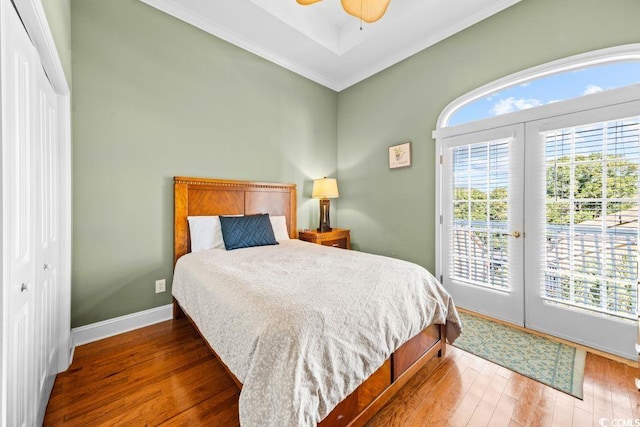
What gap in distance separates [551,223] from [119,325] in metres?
3.86

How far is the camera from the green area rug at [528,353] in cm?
169

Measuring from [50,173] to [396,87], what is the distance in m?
3.49

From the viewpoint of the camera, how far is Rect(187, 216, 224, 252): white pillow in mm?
2584

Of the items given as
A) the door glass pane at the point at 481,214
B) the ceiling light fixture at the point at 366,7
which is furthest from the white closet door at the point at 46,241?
the door glass pane at the point at 481,214

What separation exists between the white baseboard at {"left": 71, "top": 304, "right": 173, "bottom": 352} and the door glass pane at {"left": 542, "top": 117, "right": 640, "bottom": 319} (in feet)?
11.6

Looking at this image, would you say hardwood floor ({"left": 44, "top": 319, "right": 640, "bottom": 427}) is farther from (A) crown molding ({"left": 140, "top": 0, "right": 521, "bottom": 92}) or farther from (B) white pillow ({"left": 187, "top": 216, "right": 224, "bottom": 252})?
(A) crown molding ({"left": 140, "top": 0, "right": 521, "bottom": 92})

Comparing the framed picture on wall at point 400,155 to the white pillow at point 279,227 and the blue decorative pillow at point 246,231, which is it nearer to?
the white pillow at point 279,227

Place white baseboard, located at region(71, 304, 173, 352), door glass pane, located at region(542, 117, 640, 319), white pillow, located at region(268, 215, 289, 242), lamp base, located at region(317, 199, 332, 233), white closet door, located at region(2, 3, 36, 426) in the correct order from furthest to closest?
lamp base, located at region(317, 199, 332, 233), white pillow, located at region(268, 215, 289, 242), white baseboard, located at region(71, 304, 173, 352), door glass pane, located at region(542, 117, 640, 319), white closet door, located at region(2, 3, 36, 426)

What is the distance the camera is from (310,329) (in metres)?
1.11

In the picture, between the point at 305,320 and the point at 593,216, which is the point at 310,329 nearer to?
the point at 305,320

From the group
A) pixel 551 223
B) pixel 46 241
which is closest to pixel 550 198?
pixel 551 223

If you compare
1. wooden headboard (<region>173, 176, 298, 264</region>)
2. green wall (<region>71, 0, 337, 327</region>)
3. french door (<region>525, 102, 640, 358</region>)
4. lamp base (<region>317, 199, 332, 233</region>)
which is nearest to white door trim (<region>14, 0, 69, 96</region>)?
green wall (<region>71, 0, 337, 327</region>)

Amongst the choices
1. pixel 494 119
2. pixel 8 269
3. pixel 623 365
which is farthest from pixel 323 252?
pixel 623 365

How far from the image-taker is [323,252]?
2410 mm
